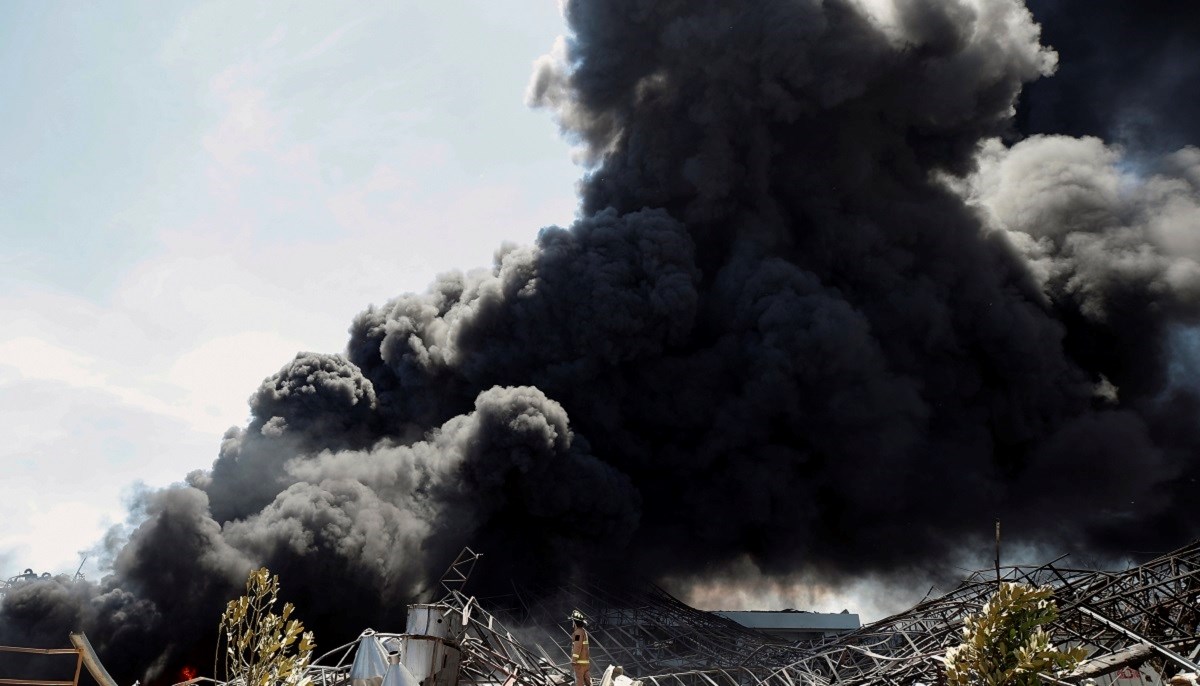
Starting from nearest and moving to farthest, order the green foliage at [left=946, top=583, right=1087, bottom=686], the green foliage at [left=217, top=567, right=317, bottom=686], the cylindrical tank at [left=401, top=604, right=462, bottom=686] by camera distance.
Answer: the green foliage at [left=946, top=583, right=1087, bottom=686], the green foliage at [left=217, top=567, right=317, bottom=686], the cylindrical tank at [left=401, top=604, right=462, bottom=686]

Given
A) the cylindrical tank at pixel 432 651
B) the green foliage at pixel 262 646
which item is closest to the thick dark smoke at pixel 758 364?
the cylindrical tank at pixel 432 651

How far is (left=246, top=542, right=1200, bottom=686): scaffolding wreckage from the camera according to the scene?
19.0 m

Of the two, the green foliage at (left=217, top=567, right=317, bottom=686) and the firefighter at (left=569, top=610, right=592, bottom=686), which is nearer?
the green foliage at (left=217, top=567, right=317, bottom=686)

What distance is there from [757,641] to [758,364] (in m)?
12.5

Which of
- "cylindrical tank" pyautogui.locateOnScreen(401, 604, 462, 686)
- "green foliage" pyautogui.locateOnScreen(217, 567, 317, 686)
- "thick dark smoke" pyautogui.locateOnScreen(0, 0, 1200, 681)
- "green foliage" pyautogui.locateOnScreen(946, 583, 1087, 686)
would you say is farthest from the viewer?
"thick dark smoke" pyautogui.locateOnScreen(0, 0, 1200, 681)

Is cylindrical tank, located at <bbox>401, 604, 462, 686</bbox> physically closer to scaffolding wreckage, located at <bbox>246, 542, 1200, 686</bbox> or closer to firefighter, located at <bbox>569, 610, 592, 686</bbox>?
scaffolding wreckage, located at <bbox>246, 542, 1200, 686</bbox>

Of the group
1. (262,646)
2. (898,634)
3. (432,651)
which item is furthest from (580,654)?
(898,634)

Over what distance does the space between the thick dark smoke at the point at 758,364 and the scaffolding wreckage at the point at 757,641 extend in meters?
4.40

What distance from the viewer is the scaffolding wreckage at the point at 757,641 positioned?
19.0m

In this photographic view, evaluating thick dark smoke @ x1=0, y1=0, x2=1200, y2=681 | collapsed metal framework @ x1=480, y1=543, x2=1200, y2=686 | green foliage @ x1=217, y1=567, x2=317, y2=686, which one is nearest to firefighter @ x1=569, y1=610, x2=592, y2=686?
green foliage @ x1=217, y1=567, x2=317, y2=686

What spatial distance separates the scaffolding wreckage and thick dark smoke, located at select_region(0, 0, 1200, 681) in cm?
440

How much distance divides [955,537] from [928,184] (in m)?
21.0

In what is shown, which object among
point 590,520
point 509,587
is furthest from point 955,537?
point 509,587

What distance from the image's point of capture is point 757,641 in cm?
3794
